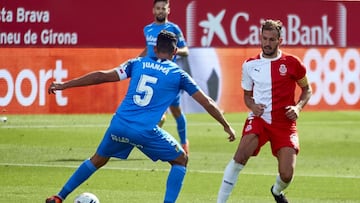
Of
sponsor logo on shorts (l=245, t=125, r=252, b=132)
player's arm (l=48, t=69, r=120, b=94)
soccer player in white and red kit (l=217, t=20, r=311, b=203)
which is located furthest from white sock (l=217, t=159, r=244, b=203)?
player's arm (l=48, t=69, r=120, b=94)

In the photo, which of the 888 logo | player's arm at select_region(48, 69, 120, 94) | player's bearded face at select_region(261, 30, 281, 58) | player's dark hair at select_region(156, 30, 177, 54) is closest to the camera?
player's dark hair at select_region(156, 30, 177, 54)

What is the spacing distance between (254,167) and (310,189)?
2541 mm

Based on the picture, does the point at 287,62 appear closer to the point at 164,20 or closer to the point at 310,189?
the point at 310,189

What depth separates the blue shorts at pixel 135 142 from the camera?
1098 centimetres

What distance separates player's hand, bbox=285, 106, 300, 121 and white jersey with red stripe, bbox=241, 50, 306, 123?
0.07 metres

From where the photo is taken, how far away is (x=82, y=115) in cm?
2397

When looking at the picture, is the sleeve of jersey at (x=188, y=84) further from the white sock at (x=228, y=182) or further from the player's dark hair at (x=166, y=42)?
the white sock at (x=228, y=182)

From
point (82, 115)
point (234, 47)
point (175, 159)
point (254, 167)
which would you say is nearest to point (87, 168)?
point (175, 159)

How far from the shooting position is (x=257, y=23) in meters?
26.2

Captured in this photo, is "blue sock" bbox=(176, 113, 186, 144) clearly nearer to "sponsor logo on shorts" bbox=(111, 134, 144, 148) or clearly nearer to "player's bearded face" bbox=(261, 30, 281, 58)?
"player's bearded face" bbox=(261, 30, 281, 58)

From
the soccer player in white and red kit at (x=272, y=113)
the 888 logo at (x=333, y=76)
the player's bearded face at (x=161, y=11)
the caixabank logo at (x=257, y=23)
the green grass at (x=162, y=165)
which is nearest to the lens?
the soccer player in white and red kit at (x=272, y=113)

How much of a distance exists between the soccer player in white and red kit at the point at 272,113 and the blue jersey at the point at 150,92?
1088 millimetres

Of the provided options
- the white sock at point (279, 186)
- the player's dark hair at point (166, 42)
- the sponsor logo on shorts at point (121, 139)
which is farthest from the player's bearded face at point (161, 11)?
the sponsor logo on shorts at point (121, 139)

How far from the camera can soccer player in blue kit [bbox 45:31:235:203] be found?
36.0 ft
